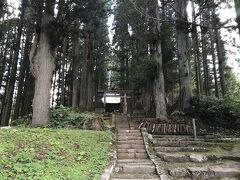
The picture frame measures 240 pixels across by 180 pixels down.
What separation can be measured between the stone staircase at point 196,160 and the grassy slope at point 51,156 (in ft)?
6.29

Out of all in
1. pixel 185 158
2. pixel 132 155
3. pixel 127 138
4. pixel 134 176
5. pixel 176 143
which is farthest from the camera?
pixel 127 138

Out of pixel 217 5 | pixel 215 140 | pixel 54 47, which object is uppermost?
pixel 217 5

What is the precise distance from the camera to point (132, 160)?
27.6 ft

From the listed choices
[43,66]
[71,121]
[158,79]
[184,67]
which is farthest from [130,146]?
[184,67]

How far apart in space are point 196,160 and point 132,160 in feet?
6.56

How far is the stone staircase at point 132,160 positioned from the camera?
23.3 ft

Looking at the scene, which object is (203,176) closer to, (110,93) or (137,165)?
(137,165)

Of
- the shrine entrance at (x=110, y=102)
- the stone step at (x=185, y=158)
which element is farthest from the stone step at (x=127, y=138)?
the shrine entrance at (x=110, y=102)

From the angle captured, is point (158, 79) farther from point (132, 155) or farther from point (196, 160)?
point (196, 160)

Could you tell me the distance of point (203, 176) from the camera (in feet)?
22.6

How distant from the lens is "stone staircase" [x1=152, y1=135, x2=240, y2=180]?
6.96m

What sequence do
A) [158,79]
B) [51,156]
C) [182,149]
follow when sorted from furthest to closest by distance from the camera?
[158,79] < [182,149] < [51,156]

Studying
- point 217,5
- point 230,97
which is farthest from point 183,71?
point 217,5

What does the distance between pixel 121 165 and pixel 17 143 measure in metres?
2.96
